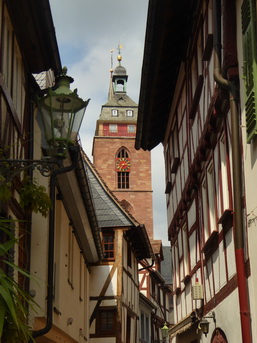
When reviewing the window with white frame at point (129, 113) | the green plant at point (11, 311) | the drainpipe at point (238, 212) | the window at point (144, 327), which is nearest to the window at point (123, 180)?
the window with white frame at point (129, 113)

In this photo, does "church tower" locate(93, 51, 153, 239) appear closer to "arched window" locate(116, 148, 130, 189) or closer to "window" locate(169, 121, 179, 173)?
"arched window" locate(116, 148, 130, 189)

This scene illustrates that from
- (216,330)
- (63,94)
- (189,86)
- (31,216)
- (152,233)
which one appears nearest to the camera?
(63,94)

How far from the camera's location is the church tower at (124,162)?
74.8 meters

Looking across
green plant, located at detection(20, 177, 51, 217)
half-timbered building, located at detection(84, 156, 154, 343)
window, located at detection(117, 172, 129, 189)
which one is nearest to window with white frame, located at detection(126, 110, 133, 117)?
window, located at detection(117, 172, 129, 189)

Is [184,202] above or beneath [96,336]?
above

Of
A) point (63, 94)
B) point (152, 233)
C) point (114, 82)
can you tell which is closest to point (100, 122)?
point (114, 82)

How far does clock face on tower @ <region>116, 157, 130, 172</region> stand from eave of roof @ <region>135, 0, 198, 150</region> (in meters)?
57.2

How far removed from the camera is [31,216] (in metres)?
10.8

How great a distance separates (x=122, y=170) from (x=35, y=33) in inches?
2649

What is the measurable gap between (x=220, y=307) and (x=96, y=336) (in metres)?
14.4

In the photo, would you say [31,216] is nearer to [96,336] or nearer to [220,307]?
[220,307]

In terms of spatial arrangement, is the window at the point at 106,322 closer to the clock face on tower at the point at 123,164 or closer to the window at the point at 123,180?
the window at the point at 123,180

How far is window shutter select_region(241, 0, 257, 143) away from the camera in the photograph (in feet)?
25.7

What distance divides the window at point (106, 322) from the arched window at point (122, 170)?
52.0 m
